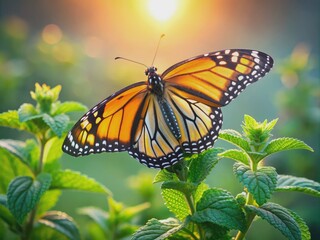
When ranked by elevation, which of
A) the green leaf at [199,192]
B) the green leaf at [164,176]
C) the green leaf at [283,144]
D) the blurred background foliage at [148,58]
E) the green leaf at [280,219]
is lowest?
the green leaf at [280,219]

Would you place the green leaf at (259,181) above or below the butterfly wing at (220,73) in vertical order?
below

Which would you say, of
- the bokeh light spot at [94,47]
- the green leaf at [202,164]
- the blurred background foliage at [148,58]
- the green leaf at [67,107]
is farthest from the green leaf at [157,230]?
the bokeh light spot at [94,47]

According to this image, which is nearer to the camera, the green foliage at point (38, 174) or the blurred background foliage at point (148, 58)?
the green foliage at point (38, 174)

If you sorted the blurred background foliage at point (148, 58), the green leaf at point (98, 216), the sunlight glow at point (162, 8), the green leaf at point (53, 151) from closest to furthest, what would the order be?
the green leaf at point (53, 151), the green leaf at point (98, 216), the blurred background foliage at point (148, 58), the sunlight glow at point (162, 8)

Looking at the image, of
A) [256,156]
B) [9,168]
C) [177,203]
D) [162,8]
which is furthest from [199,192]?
[162,8]

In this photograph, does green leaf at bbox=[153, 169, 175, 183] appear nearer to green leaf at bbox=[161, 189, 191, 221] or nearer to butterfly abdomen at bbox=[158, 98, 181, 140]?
green leaf at bbox=[161, 189, 191, 221]

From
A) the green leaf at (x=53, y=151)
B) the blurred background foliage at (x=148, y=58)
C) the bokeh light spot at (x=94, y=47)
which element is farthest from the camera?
the bokeh light spot at (x=94, y=47)

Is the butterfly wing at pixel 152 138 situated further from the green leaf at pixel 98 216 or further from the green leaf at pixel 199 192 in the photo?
the green leaf at pixel 98 216
